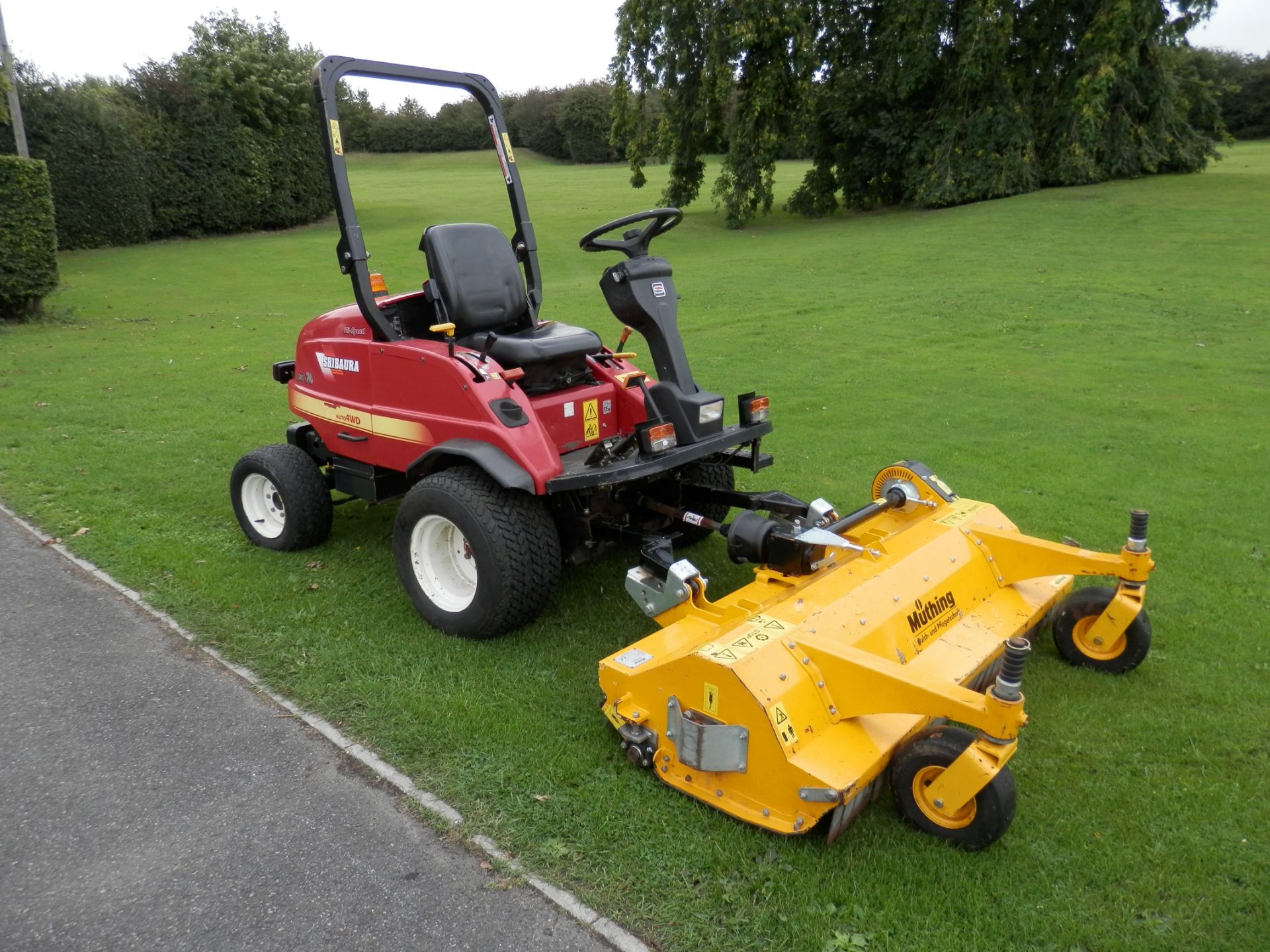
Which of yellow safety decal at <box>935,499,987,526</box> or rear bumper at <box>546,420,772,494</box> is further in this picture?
yellow safety decal at <box>935,499,987,526</box>

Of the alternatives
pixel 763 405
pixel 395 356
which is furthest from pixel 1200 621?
pixel 395 356

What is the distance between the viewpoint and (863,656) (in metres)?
3.09

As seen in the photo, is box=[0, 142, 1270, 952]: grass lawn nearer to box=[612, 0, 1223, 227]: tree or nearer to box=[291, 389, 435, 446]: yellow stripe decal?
box=[291, 389, 435, 446]: yellow stripe decal

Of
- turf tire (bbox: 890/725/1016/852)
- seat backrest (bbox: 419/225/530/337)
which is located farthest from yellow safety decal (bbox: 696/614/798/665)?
seat backrest (bbox: 419/225/530/337)

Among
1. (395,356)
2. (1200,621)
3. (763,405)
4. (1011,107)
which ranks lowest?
(1200,621)

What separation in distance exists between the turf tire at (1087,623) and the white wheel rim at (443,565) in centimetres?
262

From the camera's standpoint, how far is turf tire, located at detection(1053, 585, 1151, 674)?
389 centimetres

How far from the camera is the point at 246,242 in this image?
23.5 metres

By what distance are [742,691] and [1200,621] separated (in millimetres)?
2732

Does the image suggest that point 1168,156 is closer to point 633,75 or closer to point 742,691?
point 633,75

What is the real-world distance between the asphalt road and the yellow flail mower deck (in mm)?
745

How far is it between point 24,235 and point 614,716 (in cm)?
1289

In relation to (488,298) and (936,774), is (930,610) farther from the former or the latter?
(488,298)

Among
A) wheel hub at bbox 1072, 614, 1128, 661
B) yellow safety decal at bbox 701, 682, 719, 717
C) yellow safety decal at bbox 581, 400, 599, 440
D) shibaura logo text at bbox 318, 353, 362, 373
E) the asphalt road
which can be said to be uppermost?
shibaura logo text at bbox 318, 353, 362, 373
